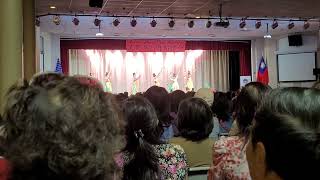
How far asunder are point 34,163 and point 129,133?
4.70 feet

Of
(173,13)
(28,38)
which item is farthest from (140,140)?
(173,13)

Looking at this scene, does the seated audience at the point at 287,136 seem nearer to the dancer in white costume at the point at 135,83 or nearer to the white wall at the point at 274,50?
the white wall at the point at 274,50

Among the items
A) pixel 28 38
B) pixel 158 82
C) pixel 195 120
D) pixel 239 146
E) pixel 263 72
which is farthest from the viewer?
pixel 158 82

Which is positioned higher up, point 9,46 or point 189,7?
point 189,7

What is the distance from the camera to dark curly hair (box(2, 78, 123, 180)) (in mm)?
975

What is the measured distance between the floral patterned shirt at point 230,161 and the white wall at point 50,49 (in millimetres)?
11821

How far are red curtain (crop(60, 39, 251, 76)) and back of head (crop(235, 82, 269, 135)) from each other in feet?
44.7

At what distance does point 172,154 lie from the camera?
264cm

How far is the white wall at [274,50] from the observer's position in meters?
15.3

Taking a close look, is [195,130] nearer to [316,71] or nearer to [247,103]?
[247,103]

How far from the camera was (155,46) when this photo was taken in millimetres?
16391

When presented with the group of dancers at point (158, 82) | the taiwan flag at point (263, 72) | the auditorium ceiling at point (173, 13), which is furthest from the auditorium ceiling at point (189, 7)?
the group of dancers at point (158, 82)

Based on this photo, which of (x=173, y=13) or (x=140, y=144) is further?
(x=173, y=13)

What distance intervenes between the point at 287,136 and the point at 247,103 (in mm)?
1333
